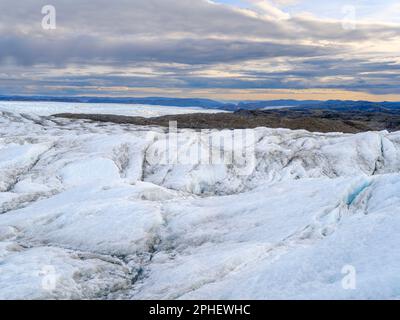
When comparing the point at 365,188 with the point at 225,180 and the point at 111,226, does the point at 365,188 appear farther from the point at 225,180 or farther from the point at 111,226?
the point at 225,180

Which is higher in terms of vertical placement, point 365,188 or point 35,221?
point 365,188

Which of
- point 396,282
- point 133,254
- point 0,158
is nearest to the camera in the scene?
point 396,282

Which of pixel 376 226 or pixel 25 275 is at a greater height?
pixel 376 226

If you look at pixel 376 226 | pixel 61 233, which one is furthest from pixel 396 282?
pixel 61 233

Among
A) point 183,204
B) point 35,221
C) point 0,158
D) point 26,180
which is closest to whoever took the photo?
point 35,221

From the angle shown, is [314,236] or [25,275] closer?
[25,275]

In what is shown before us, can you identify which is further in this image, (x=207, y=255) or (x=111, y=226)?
(x=111, y=226)

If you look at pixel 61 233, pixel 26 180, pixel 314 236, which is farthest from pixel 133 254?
pixel 26 180

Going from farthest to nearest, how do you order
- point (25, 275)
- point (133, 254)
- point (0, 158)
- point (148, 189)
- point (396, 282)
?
point (0, 158) < point (148, 189) < point (133, 254) < point (25, 275) < point (396, 282)

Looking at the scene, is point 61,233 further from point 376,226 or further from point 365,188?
point 365,188
